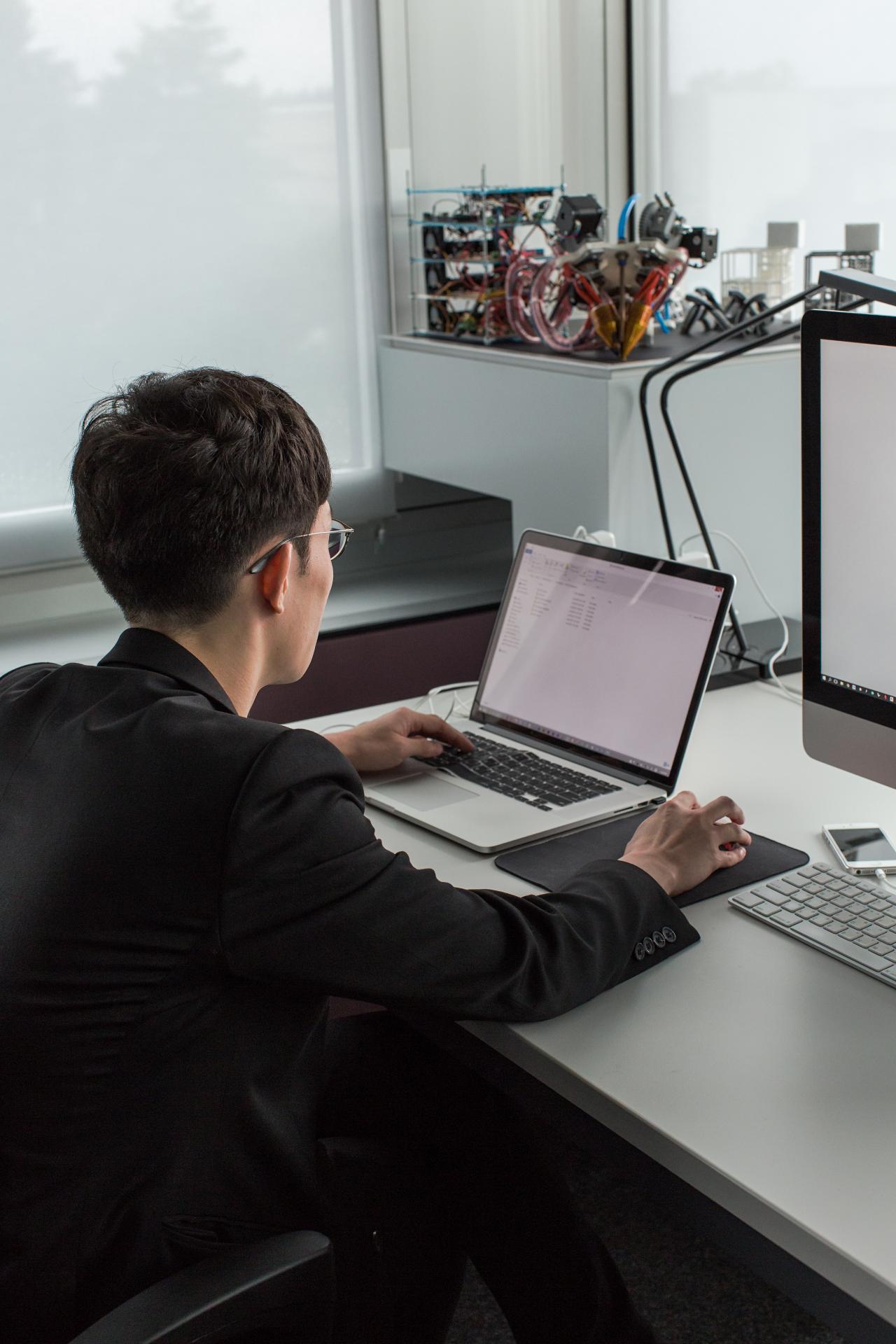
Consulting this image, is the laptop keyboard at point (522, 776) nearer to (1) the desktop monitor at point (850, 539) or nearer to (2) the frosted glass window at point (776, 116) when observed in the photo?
(1) the desktop monitor at point (850, 539)

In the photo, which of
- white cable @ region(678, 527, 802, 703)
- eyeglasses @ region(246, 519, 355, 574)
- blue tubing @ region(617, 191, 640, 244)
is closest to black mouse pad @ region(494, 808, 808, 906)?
eyeglasses @ region(246, 519, 355, 574)

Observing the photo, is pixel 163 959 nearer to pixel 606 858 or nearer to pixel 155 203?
pixel 606 858

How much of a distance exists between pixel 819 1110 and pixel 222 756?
0.43 m

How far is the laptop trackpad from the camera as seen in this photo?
4.20 ft

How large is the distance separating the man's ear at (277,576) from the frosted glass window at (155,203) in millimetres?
1312

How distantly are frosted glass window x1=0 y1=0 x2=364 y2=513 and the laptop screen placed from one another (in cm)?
101

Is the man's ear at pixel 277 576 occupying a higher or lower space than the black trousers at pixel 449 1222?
higher

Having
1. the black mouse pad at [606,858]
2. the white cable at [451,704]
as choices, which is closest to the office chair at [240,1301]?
the black mouse pad at [606,858]

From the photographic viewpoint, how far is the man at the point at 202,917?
82cm

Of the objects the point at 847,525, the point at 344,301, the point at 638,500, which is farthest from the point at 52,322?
the point at 847,525

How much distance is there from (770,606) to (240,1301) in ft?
4.20

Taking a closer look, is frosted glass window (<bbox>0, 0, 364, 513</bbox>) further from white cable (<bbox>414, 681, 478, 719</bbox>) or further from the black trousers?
the black trousers

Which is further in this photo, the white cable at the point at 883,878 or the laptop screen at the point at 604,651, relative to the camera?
the laptop screen at the point at 604,651

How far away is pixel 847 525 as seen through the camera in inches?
42.5
